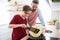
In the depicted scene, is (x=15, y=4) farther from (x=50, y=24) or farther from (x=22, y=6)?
(x=50, y=24)

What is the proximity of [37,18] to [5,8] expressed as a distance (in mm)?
305

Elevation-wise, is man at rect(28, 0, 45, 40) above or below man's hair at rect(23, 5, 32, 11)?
below

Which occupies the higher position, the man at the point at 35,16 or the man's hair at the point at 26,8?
the man's hair at the point at 26,8

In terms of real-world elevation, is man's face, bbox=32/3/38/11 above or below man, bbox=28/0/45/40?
above

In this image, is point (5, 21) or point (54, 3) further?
point (5, 21)

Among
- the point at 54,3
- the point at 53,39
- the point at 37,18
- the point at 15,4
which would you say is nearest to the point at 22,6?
the point at 15,4

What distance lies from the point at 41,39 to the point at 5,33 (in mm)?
324

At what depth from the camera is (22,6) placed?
109cm

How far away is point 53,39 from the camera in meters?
1.04

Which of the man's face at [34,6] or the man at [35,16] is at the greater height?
the man's face at [34,6]

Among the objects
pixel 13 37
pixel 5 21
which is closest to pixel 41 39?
pixel 13 37

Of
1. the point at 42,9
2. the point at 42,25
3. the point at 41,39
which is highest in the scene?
the point at 42,9

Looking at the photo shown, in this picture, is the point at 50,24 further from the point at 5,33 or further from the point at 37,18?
the point at 5,33

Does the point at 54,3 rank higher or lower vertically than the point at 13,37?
higher
